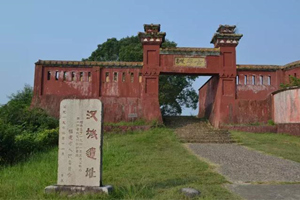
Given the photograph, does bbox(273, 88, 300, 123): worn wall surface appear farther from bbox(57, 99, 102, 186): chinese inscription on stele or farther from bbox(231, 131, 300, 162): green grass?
bbox(57, 99, 102, 186): chinese inscription on stele

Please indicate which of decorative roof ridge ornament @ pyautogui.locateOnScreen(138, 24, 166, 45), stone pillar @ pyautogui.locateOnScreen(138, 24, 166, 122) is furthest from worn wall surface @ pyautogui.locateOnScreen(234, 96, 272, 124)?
decorative roof ridge ornament @ pyautogui.locateOnScreen(138, 24, 166, 45)

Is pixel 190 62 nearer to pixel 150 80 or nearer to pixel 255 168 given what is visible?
pixel 150 80

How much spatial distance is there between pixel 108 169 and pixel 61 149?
1.66m

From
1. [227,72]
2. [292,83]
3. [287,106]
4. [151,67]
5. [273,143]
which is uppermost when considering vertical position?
[151,67]

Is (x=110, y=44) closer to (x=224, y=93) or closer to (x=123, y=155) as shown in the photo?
(x=224, y=93)

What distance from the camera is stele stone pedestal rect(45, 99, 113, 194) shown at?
438 cm

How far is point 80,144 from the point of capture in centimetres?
450

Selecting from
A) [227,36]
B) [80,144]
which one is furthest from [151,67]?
[80,144]

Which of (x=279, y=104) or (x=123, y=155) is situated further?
(x=279, y=104)

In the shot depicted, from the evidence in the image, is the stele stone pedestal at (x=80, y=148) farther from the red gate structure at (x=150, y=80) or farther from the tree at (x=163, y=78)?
the tree at (x=163, y=78)

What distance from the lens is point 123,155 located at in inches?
295

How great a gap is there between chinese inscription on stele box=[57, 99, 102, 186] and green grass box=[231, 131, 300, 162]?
585 centimetres

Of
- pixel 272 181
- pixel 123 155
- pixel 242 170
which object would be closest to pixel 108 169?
pixel 123 155

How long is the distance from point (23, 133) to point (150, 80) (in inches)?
260
